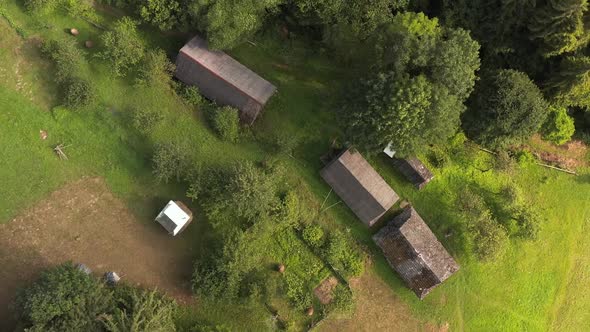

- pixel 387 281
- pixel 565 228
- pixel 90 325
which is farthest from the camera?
pixel 565 228

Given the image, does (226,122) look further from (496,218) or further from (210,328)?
(496,218)

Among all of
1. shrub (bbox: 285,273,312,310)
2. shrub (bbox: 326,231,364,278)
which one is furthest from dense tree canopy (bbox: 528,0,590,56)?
shrub (bbox: 285,273,312,310)

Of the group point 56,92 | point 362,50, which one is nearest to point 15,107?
point 56,92

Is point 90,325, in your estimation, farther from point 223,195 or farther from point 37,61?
point 37,61

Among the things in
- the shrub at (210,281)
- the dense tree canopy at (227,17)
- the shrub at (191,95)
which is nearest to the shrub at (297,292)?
the shrub at (210,281)

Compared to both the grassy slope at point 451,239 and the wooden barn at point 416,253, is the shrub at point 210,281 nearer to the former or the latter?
the grassy slope at point 451,239

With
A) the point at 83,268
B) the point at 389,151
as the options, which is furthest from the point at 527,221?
the point at 83,268
